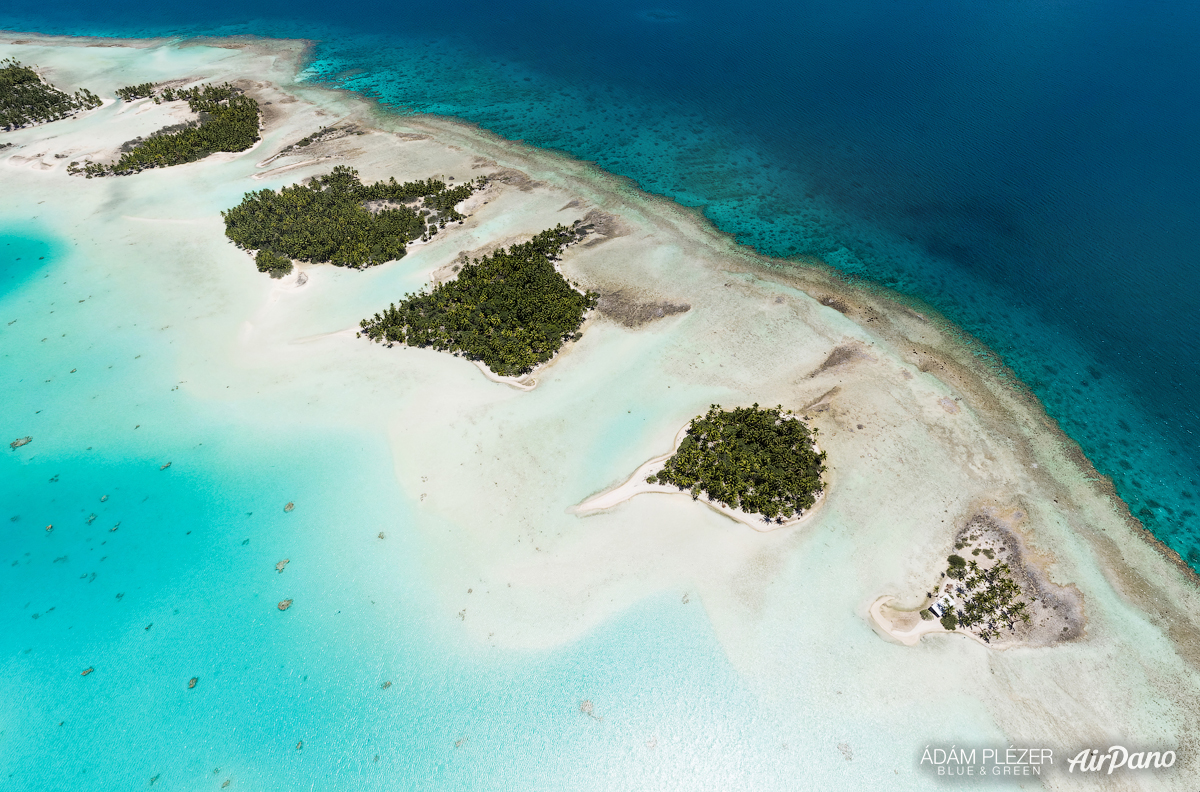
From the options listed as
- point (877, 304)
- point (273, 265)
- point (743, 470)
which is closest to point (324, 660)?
point (743, 470)

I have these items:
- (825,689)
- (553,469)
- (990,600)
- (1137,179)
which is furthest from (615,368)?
(1137,179)

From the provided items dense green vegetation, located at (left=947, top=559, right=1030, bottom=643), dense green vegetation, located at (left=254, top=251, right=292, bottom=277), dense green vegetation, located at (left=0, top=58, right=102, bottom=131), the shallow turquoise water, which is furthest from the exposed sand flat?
dense green vegetation, located at (left=0, top=58, right=102, bottom=131)

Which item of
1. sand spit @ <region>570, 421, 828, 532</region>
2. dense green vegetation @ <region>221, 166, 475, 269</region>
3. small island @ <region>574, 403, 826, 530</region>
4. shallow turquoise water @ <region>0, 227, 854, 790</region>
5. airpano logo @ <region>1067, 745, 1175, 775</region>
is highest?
dense green vegetation @ <region>221, 166, 475, 269</region>

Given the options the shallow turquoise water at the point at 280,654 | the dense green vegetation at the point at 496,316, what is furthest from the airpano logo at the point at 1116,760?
the dense green vegetation at the point at 496,316

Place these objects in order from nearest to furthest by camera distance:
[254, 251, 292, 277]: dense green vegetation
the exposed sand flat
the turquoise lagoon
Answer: the turquoise lagoon
the exposed sand flat
[254, 251, 292, 277]: dense green vegetation

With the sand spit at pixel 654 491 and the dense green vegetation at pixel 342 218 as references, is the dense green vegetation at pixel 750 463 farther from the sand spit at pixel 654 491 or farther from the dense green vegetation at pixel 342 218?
A: the dense green vegetation at pixel 342 218

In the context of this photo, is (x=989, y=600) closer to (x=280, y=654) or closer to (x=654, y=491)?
(x=654, y=491)

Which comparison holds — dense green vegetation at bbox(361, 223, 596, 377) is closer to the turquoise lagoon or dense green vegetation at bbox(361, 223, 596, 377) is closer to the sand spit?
the turquoise lagoon
